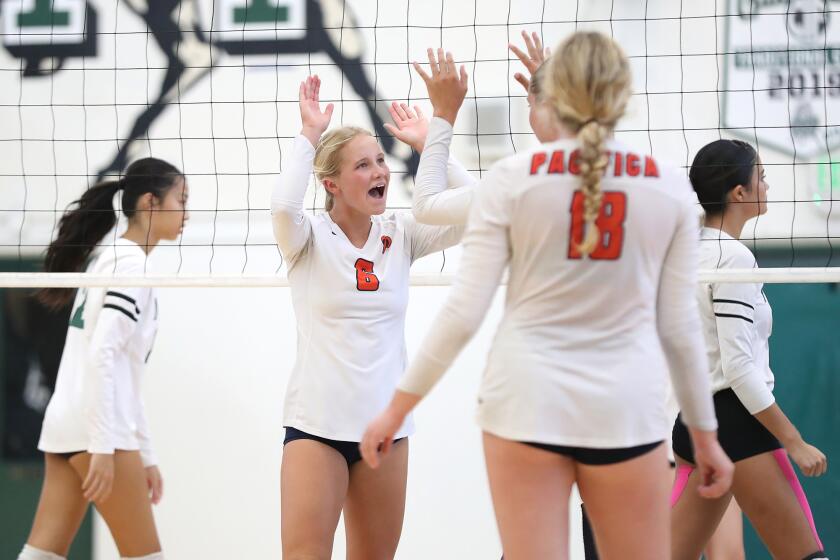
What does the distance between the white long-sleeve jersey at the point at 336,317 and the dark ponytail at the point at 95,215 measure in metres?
1.25

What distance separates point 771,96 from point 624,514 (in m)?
3.42

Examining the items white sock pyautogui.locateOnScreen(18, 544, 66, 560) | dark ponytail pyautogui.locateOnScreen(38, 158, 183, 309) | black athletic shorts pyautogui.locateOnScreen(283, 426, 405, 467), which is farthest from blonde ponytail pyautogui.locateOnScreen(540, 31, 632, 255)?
white sock pyautogui.locateOnScreen(18, 544, 66, 560)

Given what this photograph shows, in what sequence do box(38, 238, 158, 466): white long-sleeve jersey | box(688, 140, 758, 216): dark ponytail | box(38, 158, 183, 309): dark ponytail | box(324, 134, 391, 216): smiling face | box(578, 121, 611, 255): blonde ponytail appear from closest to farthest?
1. box(578, 121, 611, 255): blonde ponytail
2. box(324, 134, 391, 216): smiling face
3. box(688, 140, 758, 216): dark ponytail
4. box(38, 238, 158, 466): white long-sleeve jersey
5. box(38, 158, 183, 309): dark ponytail

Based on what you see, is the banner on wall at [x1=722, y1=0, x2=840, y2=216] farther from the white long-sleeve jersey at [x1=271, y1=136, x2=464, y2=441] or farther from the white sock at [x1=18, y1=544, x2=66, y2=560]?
the white sock at [x1=18, y1=544, x2=66, y2=560]

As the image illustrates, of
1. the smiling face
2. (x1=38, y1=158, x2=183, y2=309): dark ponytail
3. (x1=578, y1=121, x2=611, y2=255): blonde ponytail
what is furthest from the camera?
(x1=38, y1=158, x2=183, y2=309): dark ponytail

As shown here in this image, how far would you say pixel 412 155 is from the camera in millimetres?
4926

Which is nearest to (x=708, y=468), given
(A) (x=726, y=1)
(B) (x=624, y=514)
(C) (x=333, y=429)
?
(B) (x=624, y=514)

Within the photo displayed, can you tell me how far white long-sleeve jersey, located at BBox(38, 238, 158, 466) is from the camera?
3588 millimetres

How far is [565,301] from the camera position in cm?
198

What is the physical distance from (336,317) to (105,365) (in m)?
1.12

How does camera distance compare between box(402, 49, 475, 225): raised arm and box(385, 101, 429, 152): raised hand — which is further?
box(385, 101, 429, 152): raised hand

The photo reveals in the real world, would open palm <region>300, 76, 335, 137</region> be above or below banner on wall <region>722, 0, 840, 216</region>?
below

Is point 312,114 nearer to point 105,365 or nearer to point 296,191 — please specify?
point 296,191

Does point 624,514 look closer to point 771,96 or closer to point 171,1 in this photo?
point 771,96
